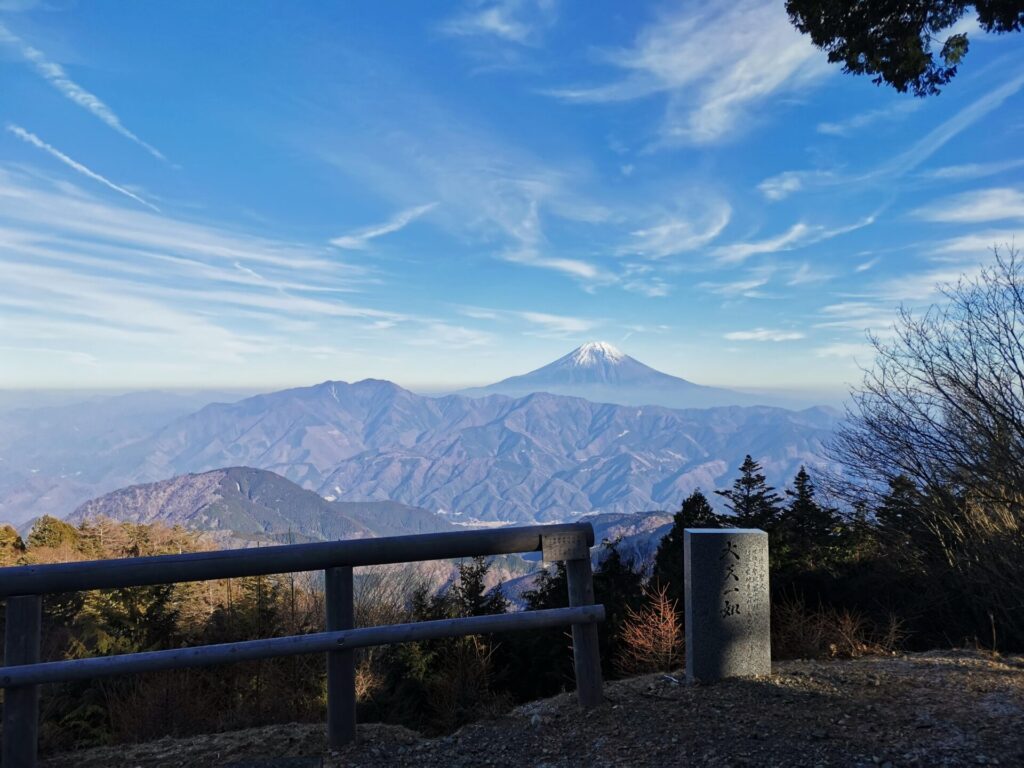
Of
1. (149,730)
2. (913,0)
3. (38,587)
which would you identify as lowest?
(149,730)

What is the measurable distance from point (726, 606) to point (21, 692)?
433cm

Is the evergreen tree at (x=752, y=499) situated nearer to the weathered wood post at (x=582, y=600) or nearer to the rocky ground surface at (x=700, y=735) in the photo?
the rocky ground surface at (x=700, y=735)

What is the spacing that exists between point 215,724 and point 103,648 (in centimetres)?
945

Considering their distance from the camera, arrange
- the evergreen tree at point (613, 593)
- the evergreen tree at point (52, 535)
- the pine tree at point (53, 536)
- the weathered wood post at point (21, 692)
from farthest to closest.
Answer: the evergreen tree at point (52, 535) → the pine tree at point (53, 536) → the evergreen tree at point (613, 593) → the weathered wood post at point (21, 692)

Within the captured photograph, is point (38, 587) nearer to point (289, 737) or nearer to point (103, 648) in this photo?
point (289, 737)

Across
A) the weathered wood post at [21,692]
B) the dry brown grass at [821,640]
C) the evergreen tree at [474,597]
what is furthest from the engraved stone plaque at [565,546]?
the evergreen tree at [474,597]

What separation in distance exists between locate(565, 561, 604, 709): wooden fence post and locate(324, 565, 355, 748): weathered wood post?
1390 mm

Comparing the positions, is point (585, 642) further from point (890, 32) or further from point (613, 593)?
point (613, 593)

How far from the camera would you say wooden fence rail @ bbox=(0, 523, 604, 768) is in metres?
3.11

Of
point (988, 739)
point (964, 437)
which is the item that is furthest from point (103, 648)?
point (964, 437)

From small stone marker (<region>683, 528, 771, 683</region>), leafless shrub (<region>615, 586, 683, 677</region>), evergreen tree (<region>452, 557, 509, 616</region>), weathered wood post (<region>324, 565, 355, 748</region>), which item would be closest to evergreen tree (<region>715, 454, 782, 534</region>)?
evergreen tree (<region>452, 557, 509, 616</region>)

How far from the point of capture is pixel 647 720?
3.83m

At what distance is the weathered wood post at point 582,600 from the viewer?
3.98 metres

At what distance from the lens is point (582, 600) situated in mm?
3998
